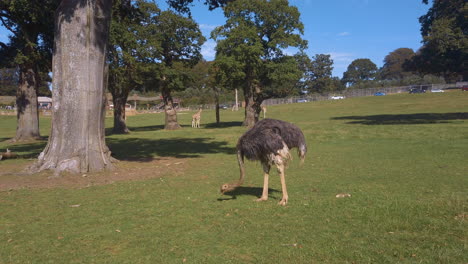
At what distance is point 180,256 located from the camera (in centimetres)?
632

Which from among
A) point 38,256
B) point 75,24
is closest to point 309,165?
point 75,24

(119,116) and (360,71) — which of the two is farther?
(360,71)

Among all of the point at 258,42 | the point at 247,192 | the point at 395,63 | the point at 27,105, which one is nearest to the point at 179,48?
the point at 258,42

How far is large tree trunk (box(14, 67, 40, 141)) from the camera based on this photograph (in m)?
27.8

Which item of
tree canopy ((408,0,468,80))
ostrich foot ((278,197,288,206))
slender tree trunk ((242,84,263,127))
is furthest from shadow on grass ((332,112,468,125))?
ostrich foot ((278,197,288,206))

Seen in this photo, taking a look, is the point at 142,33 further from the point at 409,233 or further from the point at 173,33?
the point at 409,233

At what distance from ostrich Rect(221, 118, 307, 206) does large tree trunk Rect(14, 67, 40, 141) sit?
23644mm

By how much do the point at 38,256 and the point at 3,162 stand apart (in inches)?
526

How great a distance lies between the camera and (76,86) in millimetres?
14055

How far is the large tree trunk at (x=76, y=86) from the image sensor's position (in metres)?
14.0

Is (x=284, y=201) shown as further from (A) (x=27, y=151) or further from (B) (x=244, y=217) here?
(A) (x=27, y=151)

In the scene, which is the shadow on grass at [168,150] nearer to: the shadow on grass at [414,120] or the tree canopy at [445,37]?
the shadow on grass at [414,120]

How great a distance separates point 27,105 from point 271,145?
2480 cm

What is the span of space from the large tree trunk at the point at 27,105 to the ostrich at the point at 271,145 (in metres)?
23.6
